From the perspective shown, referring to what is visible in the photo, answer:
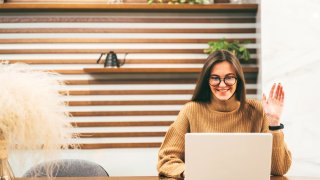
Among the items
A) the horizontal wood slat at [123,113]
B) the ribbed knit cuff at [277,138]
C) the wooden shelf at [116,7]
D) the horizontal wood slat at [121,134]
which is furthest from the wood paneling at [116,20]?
the ribbed knit cuff at [277,138]

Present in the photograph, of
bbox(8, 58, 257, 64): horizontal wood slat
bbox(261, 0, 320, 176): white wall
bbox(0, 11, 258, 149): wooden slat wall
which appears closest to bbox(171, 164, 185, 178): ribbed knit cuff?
bbox(261, 0, 320, 176): white wall

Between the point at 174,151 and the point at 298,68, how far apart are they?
186 cm

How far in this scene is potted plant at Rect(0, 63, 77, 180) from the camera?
1.71 meters

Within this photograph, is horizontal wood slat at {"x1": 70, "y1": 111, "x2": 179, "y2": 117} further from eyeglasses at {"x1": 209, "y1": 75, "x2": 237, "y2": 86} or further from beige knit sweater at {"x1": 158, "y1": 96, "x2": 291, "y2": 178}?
eyeglasses at {"x1": 209, "y1": 75, "x2": 237, "y2": 86}

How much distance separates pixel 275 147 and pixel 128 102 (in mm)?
2141

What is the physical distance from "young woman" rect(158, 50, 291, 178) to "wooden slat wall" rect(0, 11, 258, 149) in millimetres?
1577

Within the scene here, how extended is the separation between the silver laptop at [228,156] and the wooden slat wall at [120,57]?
243cm

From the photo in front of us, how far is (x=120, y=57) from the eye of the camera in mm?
4199

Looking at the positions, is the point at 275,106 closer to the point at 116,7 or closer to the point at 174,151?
the point at 174,151

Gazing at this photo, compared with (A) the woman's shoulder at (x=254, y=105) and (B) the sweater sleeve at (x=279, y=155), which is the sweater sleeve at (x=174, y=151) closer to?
(A) the woman's shoulder at (x=254, y=105)

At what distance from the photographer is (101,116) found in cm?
418

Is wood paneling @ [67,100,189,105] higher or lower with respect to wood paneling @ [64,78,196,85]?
lower

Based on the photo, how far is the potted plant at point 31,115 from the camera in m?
1.71

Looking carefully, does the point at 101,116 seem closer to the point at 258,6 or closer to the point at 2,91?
the point at 258,6
